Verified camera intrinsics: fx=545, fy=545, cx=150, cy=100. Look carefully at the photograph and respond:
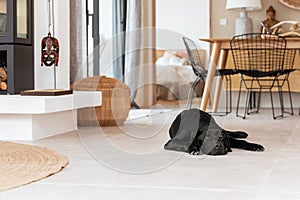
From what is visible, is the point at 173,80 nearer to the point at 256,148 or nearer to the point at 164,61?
the point at 164,61

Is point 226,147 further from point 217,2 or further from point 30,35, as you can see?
point 217,2

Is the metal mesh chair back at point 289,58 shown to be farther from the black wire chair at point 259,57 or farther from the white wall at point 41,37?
the white wall at point 41,37

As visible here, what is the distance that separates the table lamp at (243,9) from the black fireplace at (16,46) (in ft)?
11.3

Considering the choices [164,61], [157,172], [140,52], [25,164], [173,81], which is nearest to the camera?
[157,172]

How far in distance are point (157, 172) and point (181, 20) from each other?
6.86 metres

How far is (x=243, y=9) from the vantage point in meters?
6.89

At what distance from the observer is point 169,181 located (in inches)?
84.6

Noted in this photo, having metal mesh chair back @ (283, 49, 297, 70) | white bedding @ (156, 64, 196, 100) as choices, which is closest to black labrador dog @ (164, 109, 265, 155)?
metal mesh chair back @ (283, 49, 297, 70)

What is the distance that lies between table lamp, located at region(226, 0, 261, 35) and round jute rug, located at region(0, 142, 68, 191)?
4.22m

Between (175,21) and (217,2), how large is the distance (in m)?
1.84

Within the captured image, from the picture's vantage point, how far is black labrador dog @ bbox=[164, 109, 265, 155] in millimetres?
2872

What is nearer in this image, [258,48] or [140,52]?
[258,48]

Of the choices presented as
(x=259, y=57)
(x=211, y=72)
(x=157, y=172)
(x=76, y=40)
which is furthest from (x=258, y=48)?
(x=157, y=172)

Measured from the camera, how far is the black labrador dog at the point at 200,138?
2872mm
